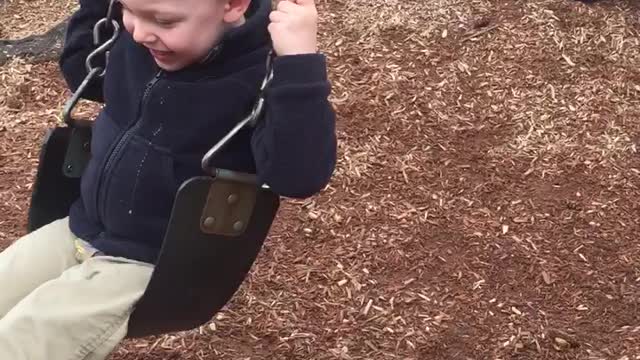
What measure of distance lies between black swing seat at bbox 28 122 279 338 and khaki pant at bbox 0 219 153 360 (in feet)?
0.21

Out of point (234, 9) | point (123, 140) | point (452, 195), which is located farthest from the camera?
point (452, 195)

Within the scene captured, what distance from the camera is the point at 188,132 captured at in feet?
7.07

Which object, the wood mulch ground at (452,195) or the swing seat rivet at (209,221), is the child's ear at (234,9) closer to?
the swing seat rivet at (209,221)

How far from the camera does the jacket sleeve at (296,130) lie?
1937 millimetres

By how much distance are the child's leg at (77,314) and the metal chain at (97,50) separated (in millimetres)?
367

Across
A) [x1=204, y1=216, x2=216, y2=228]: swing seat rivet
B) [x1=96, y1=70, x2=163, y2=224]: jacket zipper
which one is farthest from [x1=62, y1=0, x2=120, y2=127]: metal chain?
[x1=204, y1=216, x2=216, y2=228]: swing seat rivet

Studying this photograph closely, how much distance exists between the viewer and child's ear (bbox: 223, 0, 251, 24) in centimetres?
205

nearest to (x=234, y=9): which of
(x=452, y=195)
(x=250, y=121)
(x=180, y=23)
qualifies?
(x=180, y=23)

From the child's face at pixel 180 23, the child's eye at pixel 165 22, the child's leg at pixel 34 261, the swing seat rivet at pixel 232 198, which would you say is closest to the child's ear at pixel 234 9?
the child's face at pixel 180 23

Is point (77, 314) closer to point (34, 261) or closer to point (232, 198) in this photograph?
point (34, 261)

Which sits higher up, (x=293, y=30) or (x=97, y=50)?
(x=293, y=30)

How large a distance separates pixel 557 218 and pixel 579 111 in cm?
77

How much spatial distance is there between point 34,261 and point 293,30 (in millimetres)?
883

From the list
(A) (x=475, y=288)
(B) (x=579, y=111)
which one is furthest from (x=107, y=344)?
(B) (x=579, y=111)
